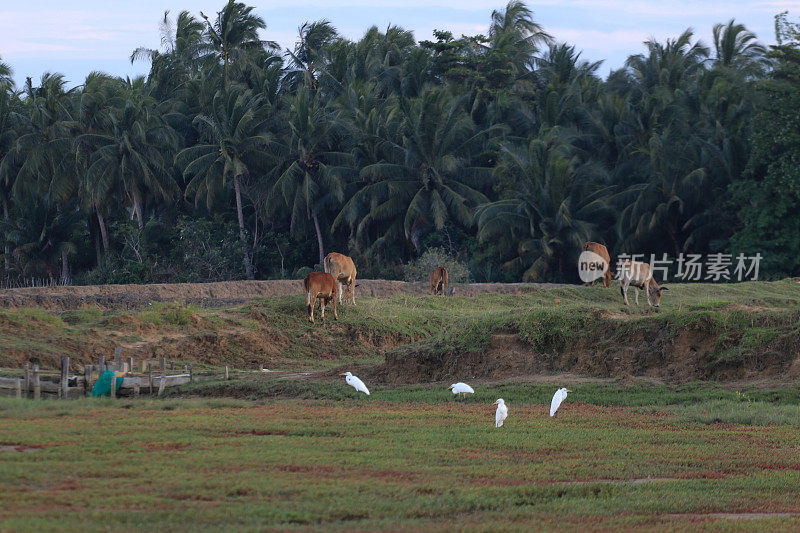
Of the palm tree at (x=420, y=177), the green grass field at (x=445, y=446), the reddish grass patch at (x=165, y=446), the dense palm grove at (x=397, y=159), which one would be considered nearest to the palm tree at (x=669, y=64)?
the dense palm grove at (x=397, y=159)

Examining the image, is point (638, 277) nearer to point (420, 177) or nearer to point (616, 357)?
point (616, 357)

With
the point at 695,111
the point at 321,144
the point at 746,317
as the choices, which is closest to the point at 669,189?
the point at 695,111

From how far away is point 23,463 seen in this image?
10453 millimetres

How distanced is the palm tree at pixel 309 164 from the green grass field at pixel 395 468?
1402 inches

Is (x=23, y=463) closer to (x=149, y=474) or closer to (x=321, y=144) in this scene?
(x=149, y=474)

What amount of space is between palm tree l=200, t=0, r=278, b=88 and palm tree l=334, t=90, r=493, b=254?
472 inches

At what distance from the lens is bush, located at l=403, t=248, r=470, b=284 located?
147ft

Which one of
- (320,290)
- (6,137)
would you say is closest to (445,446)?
(320,290)

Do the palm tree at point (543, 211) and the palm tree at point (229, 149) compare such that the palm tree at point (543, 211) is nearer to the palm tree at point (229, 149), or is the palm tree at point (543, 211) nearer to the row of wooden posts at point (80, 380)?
the palm tree at point (229, 149)

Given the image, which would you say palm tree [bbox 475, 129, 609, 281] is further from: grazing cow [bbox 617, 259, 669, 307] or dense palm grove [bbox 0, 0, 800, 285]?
grazing cow [bbox 617, 259, 669, 307]

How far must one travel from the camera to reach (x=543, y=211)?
47.2 metres

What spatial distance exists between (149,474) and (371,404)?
313 inches

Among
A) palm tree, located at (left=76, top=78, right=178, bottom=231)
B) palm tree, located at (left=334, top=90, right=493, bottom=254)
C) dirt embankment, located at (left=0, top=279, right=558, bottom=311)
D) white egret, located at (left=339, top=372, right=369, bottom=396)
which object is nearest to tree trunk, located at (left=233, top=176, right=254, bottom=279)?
palm tree, located at (left=76, top=78, right=178, bottom=231)

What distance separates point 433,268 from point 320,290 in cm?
1810
